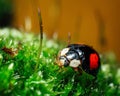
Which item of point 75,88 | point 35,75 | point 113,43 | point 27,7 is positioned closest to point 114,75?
point 75,88

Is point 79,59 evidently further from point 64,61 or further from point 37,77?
point 37,77

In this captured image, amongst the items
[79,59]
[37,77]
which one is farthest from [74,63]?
[37,77]

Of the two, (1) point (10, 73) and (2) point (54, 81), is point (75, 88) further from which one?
(1) point (10, 73)

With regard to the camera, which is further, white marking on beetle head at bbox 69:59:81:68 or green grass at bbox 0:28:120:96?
white marking on beetle head at bbox 69:59:81:68

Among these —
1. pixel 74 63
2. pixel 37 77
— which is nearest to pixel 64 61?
pixel 74 63

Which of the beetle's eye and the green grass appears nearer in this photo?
the green grass

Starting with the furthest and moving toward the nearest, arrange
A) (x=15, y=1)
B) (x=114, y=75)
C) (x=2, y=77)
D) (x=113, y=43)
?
(x=15, y=1) < (x=113, y=43) < (x=114, y=75) < (x=2, y=77)
